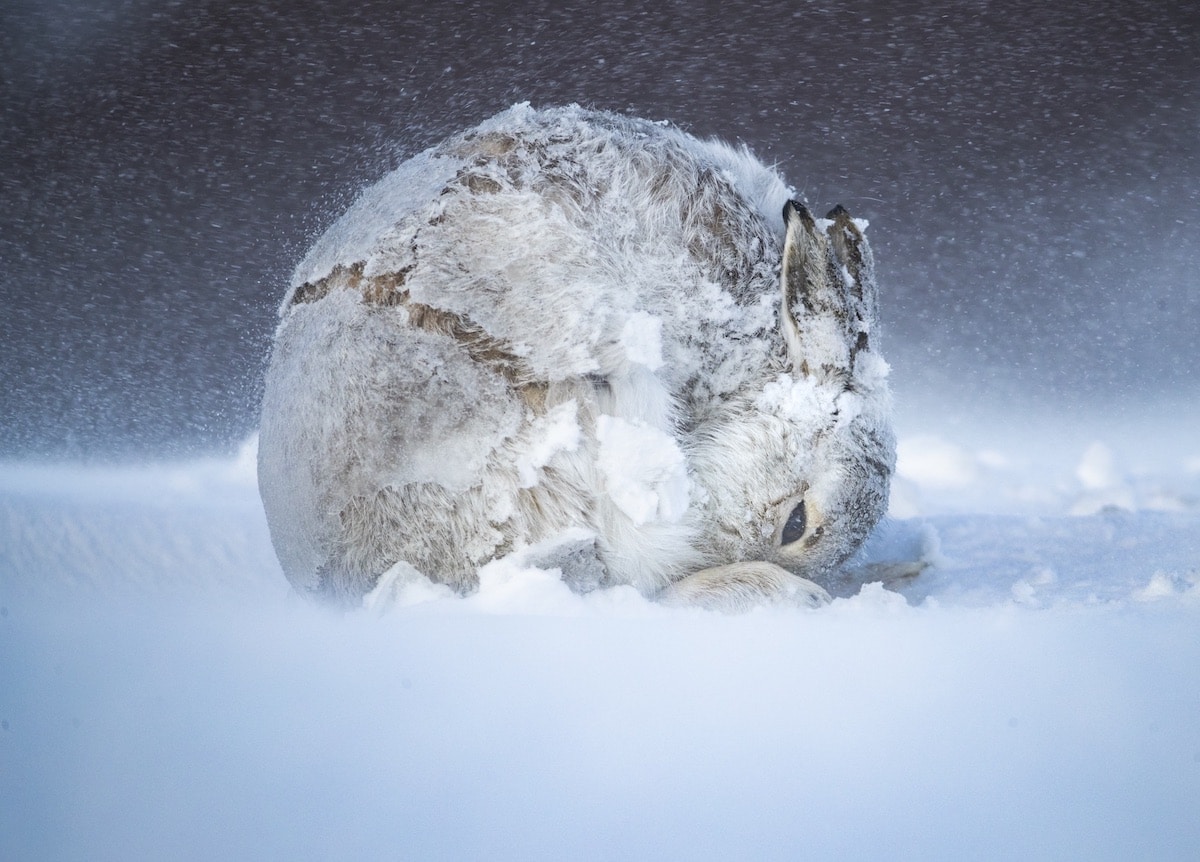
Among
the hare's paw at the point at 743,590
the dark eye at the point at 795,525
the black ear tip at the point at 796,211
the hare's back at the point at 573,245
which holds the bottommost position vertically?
the hare's paw at the point at 743,590

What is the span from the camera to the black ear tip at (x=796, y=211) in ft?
4.94

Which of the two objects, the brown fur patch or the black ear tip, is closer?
the brown fur patch

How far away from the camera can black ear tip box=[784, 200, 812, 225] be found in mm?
1505

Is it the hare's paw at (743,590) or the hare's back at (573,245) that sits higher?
the hare's back at (573,245)

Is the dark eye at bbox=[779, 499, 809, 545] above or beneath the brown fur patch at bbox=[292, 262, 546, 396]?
beneath

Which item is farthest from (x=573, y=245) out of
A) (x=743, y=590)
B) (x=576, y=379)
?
(x=743, y=590)

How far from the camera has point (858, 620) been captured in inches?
47.2

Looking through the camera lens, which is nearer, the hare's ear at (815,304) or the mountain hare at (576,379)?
the mountain hare at (576,379)

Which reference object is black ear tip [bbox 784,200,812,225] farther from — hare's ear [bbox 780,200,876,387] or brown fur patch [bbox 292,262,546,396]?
brown fur patch [bbox 292,262,546,396]

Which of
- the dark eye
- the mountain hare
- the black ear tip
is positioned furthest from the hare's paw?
the black ear tip

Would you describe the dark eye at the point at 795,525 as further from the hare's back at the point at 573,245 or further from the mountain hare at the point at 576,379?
the hare's back at the point at 573,245

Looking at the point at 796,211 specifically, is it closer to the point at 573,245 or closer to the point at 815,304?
the point at 815,304

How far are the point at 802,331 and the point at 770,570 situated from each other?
35 cm

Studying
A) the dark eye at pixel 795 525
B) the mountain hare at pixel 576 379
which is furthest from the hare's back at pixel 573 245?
the dark eye at pixel 795 525
